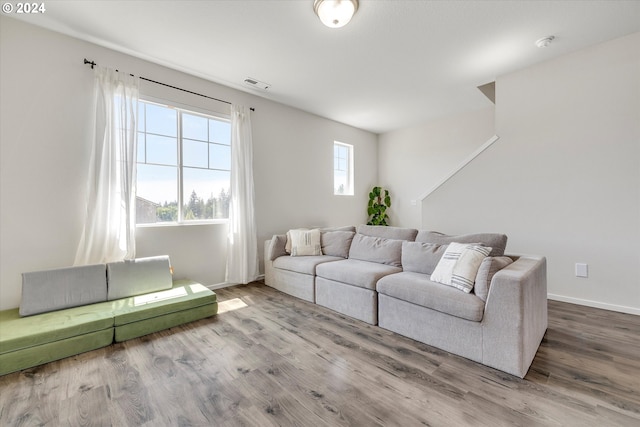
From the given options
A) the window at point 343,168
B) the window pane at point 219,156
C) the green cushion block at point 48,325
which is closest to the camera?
the green cushion block at point 48,325

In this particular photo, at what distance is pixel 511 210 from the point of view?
3453 mm

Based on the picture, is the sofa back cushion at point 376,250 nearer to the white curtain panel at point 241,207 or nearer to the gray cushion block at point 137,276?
the white curtain panel at point 241,207

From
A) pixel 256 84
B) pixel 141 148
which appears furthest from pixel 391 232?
pixel 141 148

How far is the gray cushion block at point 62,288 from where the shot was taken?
2.28 m

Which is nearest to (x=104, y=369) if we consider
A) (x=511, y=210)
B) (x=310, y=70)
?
(x=310, y=70)

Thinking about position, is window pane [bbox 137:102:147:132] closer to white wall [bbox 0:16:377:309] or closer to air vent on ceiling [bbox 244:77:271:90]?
white wall [bbox 0:16:377:309]

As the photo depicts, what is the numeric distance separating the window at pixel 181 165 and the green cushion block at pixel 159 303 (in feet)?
3.02

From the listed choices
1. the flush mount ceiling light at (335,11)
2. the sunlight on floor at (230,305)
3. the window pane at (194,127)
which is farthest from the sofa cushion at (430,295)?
the window pane at (194,127)

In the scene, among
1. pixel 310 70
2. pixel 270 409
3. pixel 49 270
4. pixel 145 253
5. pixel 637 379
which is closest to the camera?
pixel 270 409

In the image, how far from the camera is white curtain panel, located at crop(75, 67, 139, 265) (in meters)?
2.74

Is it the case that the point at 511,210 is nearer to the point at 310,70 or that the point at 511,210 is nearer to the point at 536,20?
the point at 536,20

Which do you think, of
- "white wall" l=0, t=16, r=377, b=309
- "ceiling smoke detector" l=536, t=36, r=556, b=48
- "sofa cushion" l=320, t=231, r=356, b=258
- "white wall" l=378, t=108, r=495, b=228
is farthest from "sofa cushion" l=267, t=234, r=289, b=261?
"ceiling smoke detector" l=536, t=36, r=556, b=48

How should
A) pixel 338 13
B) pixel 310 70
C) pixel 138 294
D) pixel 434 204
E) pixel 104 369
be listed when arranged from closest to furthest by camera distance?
pixel 104 369
pixel 338 13
pixel 138 294
pixel 310 70
pixel 434 204

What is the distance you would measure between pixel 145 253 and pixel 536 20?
4684 mm
